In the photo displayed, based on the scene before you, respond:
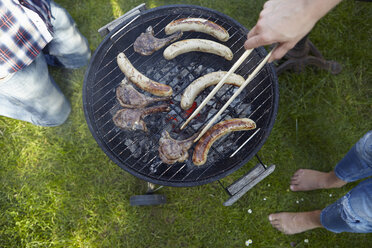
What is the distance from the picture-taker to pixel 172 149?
2.48 m

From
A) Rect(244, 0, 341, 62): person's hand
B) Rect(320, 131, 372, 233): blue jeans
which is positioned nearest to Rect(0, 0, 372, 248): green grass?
Rect(320, 131, 372, 233): blue jeans

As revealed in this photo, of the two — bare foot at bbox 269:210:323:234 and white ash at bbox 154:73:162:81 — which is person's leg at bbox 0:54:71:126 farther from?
bare foot at bbox 269:210:323:234

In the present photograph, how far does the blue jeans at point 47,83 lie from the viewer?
269cm

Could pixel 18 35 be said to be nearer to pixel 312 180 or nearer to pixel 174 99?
pixel 174 99

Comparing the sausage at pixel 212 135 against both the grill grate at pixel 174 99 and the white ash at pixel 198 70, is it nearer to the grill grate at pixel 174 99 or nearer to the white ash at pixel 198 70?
the grill grate at pixel 174 99

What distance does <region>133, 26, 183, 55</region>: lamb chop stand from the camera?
2.72 metres

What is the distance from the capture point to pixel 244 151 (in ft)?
8.70

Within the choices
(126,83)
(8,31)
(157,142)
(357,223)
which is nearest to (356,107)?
(357,223)

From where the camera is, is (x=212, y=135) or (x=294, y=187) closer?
(x=212, y=135)

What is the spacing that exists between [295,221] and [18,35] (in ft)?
11.9

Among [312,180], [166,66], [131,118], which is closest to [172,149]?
[131,118]

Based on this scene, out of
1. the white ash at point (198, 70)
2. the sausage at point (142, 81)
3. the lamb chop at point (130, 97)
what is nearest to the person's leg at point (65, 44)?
the sausage at point (142, 81)

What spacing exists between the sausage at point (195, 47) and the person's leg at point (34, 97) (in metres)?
1.38

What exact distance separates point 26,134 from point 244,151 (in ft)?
9.76
